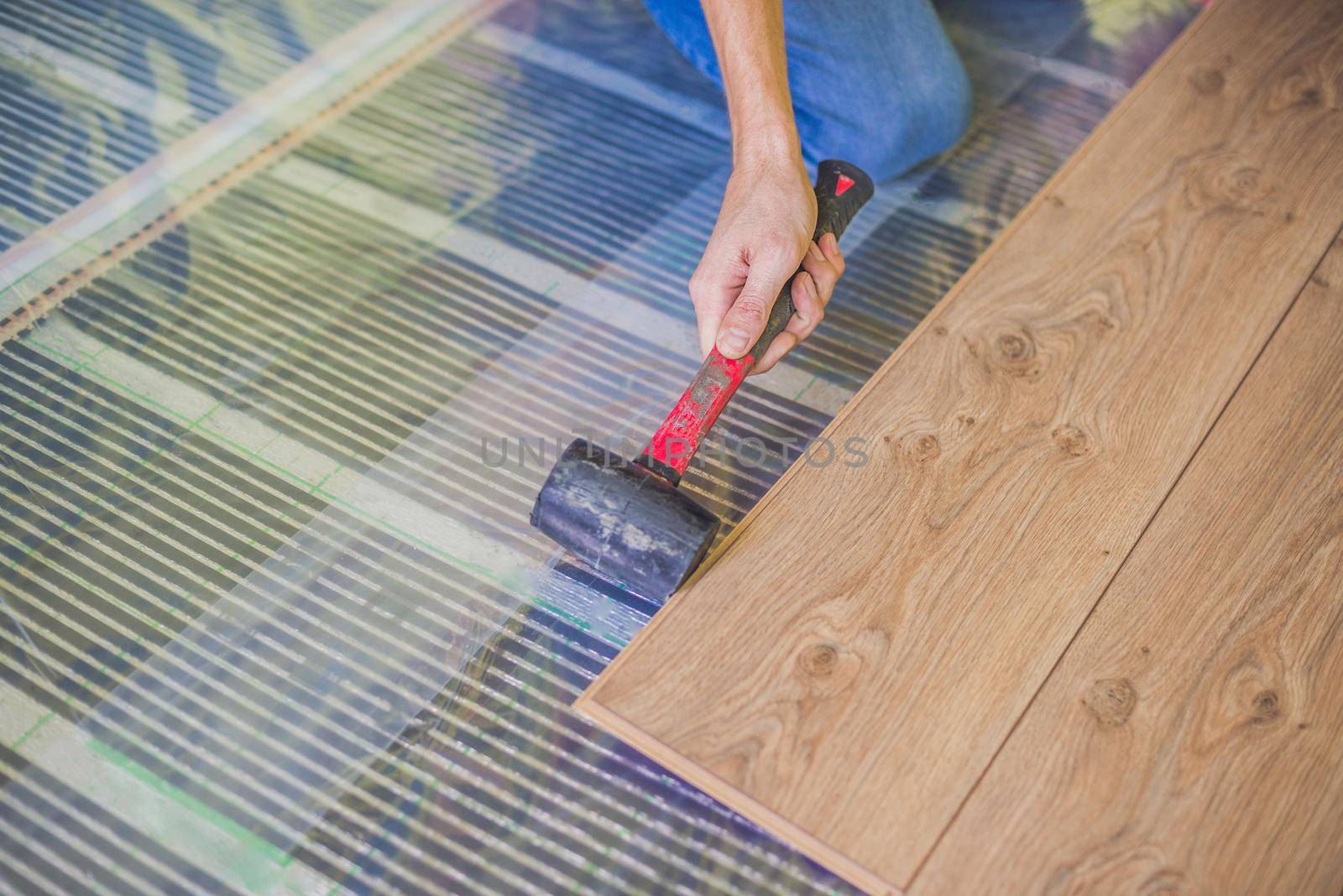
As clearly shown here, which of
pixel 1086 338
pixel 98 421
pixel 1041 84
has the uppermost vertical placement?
pixel 1041 84

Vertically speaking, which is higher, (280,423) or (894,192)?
(894,192)

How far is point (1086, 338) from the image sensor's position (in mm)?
1448

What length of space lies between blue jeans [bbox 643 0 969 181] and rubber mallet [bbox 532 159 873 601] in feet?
2.66

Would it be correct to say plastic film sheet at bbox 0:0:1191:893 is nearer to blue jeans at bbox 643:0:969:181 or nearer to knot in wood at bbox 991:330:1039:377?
blue jeans at bbox 643:0:969:181

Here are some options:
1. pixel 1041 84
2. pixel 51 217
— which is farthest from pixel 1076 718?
pixel 51 217

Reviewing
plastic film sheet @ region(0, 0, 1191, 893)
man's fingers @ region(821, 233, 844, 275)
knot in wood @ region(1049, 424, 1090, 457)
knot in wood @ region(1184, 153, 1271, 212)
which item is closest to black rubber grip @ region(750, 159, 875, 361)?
man's fingers @ region(821, 233, 844, 275)

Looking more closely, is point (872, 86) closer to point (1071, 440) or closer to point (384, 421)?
point (1071, 440)

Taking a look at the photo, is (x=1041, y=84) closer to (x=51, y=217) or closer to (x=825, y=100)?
(x=825, y=100)

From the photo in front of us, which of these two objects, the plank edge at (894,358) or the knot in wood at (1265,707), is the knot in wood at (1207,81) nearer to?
the plank edge at (894,358)

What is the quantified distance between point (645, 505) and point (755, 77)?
0.72 metres

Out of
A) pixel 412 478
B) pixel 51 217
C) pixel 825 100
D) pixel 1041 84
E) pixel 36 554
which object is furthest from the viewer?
pixel 1041 84

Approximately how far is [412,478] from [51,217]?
A: 89 centimetres

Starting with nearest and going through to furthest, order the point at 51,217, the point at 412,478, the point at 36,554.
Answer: the point at 36,554 → the point at 412,478 → the point at 51,217

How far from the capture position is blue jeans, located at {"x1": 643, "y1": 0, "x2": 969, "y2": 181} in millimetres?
1949
